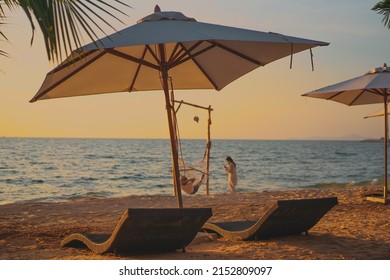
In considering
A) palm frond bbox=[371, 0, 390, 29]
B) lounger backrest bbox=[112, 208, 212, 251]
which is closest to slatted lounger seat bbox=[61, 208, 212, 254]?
lounger backrest bbox=[112, 208, 212, 251]

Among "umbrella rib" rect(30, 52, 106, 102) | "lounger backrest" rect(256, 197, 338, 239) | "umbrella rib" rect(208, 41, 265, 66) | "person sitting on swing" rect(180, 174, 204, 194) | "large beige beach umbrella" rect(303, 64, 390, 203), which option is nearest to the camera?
"lounger backrest" rect(256, 197, 338, 239)

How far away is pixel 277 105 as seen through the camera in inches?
779

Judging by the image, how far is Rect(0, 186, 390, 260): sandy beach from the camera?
19.5 ft

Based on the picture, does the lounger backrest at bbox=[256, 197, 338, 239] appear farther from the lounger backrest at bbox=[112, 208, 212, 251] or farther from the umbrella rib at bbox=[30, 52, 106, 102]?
the umbrella rib at bbox=[30, 52, 106, 102]

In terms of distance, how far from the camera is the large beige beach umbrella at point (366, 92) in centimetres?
955

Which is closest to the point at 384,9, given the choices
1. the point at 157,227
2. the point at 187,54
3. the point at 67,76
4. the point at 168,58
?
the point at 168,58

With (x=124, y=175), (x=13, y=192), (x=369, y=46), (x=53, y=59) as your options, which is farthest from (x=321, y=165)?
(x=53, y=59)

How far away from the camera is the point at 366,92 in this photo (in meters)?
11.6

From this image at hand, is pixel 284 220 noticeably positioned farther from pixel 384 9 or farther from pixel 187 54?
pixel 384 9

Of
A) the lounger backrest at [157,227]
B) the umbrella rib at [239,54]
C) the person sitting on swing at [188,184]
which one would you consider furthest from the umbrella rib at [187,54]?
the person sitting on swing at [188,184]

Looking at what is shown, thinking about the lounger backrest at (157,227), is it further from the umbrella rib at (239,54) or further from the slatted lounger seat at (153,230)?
the umbrella rib at (239,54)

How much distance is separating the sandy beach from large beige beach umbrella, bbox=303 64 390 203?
175 centimetres

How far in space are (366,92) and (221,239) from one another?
19.4 feet
